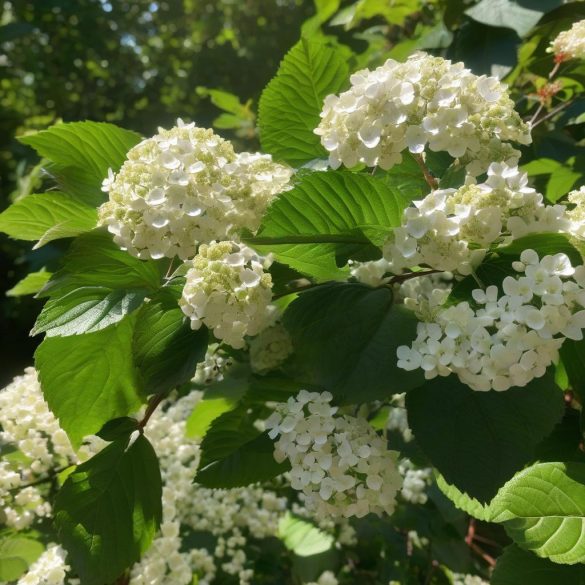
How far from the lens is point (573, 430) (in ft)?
2.26

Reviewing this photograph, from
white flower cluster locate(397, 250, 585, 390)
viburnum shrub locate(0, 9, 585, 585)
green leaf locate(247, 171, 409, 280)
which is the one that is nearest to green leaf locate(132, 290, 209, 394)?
viburnum shrub locate(0, 9, 585, 585)

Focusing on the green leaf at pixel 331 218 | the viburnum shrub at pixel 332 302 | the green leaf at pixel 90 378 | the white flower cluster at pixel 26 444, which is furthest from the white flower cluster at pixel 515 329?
the white flower cluster at pixel 26 444

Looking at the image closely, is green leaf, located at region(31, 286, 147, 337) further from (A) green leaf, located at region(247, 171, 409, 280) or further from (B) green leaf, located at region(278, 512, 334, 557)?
(B) green leaf, located at region(278, 512, 334, 557)

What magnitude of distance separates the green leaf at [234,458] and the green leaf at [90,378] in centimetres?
11

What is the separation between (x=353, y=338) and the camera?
0.58m

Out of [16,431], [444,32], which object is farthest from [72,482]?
[444,32]

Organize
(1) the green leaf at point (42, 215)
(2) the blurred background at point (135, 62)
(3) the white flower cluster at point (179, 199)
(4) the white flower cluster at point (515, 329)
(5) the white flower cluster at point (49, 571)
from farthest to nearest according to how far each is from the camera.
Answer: (2) the blurred background at point (135, 62)
(5) the white flower cluster at point (49, 571)
(1) the green leaf at point (42, 215)
(3) the white flower cluster at point (179, 199)
(4) the white flower cluster at point (515, 329)

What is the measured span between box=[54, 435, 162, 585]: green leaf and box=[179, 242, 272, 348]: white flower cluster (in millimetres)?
238

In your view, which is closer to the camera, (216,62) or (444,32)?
(444,32)

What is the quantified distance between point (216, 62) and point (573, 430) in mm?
3296

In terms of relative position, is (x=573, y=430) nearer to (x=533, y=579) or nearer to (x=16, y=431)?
(x=533, y=579)

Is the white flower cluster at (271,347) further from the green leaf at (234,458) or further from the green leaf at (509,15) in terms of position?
the green leaf at (509,15)

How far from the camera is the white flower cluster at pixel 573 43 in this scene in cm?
88

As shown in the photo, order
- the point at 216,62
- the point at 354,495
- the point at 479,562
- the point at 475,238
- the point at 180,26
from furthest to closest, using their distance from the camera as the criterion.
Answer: the point at 180,26 → the point at 216,62 → the point at 479,562 → the point at 354,495 → the point at 475,238
